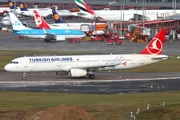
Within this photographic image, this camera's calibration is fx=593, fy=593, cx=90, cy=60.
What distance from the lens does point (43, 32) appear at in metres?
140

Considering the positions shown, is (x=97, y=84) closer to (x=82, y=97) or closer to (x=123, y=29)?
(x=82, y=97)

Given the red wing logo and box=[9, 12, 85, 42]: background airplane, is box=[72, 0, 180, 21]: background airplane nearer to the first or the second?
box=[9, 12, 85, 42]: background airplane

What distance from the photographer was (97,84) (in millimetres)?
71812

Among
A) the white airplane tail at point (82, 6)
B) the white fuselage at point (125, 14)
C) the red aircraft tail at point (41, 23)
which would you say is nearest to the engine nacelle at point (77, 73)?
the red aircraft tail at point (41, 23)

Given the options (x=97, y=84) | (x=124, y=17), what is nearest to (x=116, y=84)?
(x=97, y=84)

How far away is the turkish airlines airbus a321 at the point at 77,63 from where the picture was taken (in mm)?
76562

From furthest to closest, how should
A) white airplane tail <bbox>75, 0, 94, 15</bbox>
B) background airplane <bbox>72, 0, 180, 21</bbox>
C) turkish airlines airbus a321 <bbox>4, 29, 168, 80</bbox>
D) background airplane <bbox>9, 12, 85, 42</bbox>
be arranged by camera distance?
white airplane tail <bbox>75, 0, 94, 15</bbox> → background airplane <bbox>72, 0, 180, 21</bbox> → background airplane <bbox>9, 12, 85, 42</bbox> → turkish airlines airbus a321 <bbox>4, 29, 168, 80</bbox>

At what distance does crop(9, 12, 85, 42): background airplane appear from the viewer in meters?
139

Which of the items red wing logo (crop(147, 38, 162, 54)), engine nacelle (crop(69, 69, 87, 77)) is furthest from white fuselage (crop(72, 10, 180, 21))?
engine nacelle (crop(69, 69, 87, 77))

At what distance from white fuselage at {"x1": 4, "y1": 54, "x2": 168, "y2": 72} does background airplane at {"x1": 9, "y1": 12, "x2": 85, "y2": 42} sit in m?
62.5

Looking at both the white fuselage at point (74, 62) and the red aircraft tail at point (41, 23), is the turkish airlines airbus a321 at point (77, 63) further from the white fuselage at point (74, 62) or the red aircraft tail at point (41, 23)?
the red aircraft tail at point (41, 23)

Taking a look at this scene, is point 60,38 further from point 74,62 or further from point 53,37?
point 74,62

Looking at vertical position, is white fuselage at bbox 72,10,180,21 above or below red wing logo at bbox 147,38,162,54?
above

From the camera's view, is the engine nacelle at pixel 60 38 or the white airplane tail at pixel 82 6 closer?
the engine nacelle at pixel 60 38
